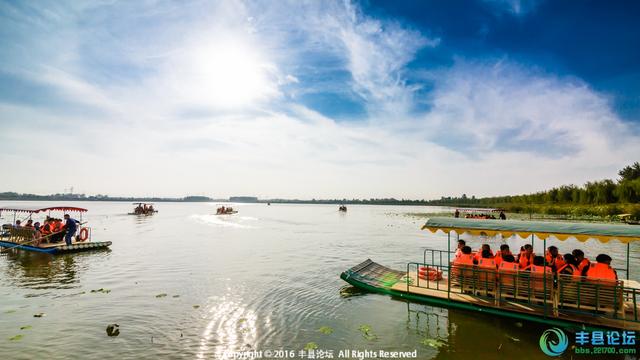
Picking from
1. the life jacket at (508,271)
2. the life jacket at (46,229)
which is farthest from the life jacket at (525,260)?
the life jacket at (46,229)

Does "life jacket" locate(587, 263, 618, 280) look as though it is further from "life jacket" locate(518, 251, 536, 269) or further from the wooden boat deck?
"life jacket" locate(518, 251, 536, 269)

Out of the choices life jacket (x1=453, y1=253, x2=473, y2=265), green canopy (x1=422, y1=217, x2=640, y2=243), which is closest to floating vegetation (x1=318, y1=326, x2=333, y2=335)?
life jacket (x1=453, y1=253, x2=473, y2=265)

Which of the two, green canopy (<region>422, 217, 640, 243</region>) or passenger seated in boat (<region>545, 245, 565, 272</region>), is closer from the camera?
green canopy (<region>422, 217, 640, 243</region>)

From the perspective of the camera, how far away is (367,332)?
12367 mm

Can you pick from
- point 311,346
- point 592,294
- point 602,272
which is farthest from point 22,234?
point 602,272

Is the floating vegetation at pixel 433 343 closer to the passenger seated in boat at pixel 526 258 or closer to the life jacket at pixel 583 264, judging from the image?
the passenger seated in boat at pixel 526 258

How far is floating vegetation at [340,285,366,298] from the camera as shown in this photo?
16.9 metres

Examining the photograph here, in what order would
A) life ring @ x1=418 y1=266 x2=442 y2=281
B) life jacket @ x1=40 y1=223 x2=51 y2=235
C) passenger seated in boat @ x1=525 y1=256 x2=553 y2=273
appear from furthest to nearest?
life jacket @ x1=40 y1=223 x2=51 y2=235 < life ring @ x1=418 y1=266 x2=442 y2=281 < passenger seated in boat @ x1=525 y1=256 x2=553 y2=273

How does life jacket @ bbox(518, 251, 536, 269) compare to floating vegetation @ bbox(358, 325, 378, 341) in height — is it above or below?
above

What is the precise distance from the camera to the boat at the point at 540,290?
10.8 metres

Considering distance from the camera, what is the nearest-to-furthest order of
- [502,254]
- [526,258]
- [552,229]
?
[552,229] < [502,254] < [526,258]

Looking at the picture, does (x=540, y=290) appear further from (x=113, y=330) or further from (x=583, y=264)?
(x=113, y=330)

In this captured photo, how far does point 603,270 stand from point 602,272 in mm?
80

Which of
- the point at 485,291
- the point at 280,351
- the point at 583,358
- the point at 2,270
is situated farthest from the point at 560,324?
the point at 2,270
